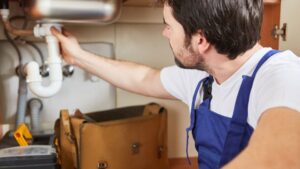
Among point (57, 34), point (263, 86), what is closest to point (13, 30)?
point (57, 34)

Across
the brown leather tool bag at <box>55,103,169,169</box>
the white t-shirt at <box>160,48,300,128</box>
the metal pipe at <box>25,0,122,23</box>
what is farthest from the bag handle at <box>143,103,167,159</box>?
the metal pipe at <box>25,0,122,23</box>

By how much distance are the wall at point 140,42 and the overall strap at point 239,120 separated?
682mm

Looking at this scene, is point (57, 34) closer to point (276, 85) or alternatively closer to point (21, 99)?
point (21, 99)

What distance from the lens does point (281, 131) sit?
51cm

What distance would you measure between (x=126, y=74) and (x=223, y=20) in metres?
0.46

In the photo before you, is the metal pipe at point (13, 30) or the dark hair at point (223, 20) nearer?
the dark hair at point (223, 20)

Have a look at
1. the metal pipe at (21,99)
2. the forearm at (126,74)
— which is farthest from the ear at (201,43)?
the metal pipe at (21,99)

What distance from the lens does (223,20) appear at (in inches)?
27.5

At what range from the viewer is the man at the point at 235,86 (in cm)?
52

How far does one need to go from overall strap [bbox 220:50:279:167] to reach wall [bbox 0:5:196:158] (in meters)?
0.68

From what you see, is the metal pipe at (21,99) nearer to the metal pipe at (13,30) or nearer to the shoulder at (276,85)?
the metal pipe at (13,30)

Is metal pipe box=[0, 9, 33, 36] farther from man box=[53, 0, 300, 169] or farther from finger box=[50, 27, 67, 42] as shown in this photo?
man box=[53, 0, 300, 169]

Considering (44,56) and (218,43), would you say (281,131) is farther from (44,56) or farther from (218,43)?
(44,56)

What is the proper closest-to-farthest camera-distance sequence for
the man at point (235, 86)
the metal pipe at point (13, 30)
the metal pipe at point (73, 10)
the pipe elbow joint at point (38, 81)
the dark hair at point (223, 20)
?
1. the man at point (235, 86)
2. the dark hair at point (223, 20)
3. the metal pipe at point (73, 10)
4. the pipe elbow joint at point (38, 81)
5. the metal pipe at point (13, 30)
